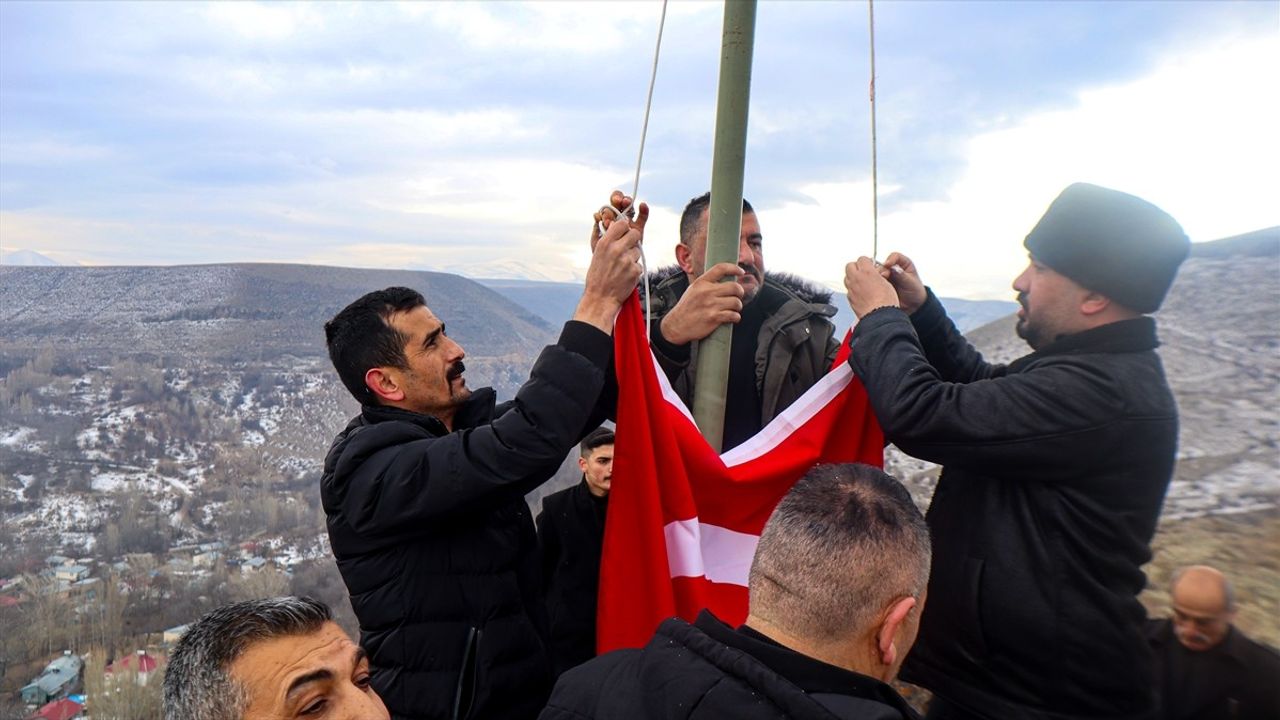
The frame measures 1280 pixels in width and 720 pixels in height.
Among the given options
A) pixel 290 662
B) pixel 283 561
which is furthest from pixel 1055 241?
pixel 283 561

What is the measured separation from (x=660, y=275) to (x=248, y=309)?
385 feet

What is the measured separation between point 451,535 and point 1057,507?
6.93 ft

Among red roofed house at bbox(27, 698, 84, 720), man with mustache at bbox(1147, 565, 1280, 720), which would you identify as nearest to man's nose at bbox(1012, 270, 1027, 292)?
man with mustache at bbox(1147, 565, 1280, 720)

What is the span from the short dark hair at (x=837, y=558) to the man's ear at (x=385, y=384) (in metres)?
1.69

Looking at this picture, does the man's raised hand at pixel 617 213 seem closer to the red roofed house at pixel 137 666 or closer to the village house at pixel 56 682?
the red roofed house at pixel 137 666

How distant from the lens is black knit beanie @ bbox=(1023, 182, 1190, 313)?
2.67m

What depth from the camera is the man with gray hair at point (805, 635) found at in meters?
Answer: 1.80

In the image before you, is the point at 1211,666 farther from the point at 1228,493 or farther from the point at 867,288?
the point at 1228,493

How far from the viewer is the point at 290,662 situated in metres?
2.12

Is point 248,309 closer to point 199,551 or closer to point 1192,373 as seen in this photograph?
point 199,551

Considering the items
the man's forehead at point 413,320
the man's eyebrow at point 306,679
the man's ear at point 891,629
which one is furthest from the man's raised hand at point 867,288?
the man's eyebrow at point 306,679

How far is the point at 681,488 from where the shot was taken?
330cm

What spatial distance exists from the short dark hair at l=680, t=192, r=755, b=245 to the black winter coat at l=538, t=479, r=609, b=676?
1.70 meters

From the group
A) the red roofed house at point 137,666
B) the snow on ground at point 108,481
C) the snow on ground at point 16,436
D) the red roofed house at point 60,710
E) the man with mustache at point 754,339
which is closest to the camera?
the man with mustache at point 754,339
